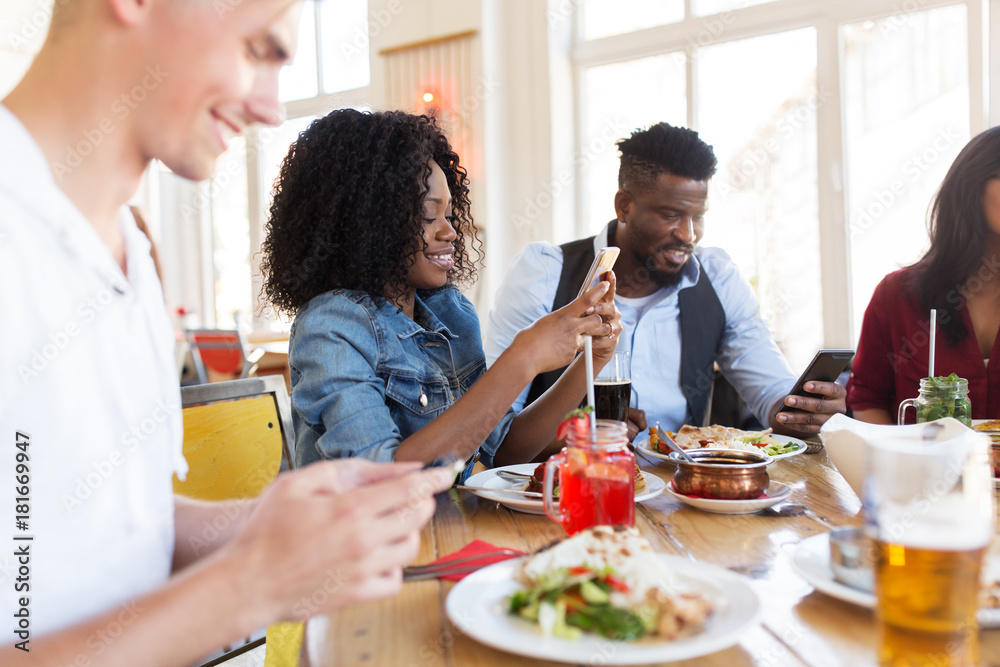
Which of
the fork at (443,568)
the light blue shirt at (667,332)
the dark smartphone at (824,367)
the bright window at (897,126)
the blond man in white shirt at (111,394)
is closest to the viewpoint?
the blond man in white shirt at (111,394)

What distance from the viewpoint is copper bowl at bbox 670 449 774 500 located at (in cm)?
106

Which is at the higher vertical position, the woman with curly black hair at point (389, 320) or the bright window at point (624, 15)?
the bright window at point (624, 15)

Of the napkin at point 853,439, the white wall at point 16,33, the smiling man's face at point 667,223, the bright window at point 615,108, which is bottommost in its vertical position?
the napkin at point 853,439

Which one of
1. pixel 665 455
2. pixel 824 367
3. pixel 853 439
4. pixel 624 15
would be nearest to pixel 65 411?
pixel 853 439

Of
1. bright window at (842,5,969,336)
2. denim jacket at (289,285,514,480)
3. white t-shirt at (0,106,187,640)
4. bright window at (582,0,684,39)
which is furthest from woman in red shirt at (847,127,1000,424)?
bright window at (582,0,684,39)

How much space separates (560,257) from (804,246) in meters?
2.16

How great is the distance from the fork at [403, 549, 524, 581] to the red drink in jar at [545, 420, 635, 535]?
0.35 ft

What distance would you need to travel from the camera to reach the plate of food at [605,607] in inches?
23.5

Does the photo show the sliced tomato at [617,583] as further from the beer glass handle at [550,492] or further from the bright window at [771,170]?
the bright window at [771,170]

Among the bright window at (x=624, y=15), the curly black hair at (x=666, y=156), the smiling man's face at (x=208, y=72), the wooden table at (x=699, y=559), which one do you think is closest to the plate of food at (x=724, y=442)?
the wooden table at (x=699, y=559)

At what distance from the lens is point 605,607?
64 centimetres

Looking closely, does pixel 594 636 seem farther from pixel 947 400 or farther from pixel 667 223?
pixel 667 223

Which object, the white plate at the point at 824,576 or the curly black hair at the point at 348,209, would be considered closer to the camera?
the white plate at the point at 824,576

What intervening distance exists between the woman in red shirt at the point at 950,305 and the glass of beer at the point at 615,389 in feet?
2.96
